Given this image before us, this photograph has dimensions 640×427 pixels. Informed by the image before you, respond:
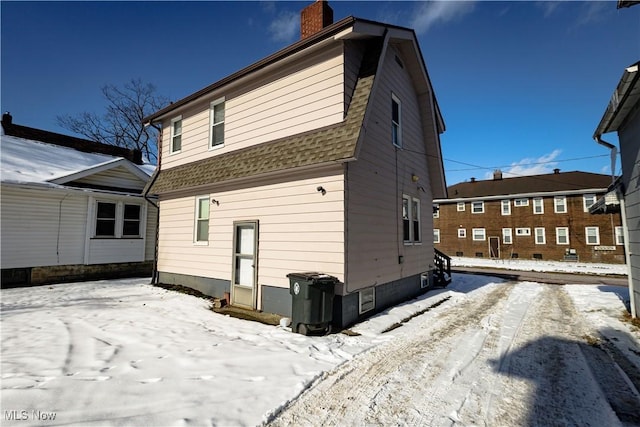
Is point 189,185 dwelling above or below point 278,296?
above

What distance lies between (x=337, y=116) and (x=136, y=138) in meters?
29.9

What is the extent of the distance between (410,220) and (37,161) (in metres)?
16.8

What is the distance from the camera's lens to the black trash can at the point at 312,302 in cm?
589

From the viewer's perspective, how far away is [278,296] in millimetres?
7293

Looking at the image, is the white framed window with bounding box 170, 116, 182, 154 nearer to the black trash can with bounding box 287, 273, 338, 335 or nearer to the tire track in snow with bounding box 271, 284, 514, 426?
the black trash can with bounding box 287, 273, 338, 335

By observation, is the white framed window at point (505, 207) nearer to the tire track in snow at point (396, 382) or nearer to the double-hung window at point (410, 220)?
the double-hung window at point (410, 220)

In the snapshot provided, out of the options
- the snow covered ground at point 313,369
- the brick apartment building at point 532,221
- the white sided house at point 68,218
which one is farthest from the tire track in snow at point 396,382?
the brick apartment building at point 532,221

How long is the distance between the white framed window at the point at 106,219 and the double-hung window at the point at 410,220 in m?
13.0

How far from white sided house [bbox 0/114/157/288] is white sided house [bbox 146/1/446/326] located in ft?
12.1

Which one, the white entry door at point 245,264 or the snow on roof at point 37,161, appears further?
the snow on roof at point 37,161

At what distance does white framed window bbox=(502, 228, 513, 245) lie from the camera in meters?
28.5

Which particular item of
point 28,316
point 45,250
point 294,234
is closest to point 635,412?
point 294,234

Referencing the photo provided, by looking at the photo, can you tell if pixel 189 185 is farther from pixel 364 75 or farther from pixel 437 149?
pixel 437 149

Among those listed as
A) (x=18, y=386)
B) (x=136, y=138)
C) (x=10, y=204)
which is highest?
(x=136, y=138)
